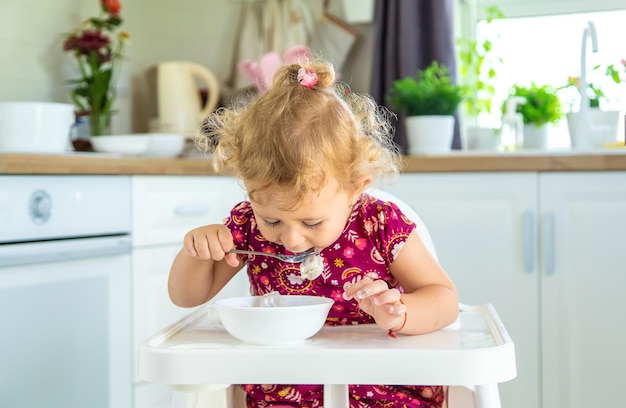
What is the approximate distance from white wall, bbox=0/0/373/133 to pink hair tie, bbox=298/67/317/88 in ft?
4.96

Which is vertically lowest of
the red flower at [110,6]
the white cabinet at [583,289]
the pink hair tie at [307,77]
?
the white cabinet at [583,289]

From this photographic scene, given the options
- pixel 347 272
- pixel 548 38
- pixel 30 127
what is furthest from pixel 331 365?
pixel 548 38

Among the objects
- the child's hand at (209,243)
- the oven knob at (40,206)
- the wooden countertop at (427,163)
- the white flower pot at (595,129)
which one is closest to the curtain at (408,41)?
the white flower pot at (595,129)

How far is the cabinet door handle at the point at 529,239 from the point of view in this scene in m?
2.34

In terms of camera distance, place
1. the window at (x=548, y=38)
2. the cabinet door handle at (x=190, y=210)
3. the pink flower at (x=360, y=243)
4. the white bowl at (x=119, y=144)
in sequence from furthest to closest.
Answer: the window at (x=548, y=38), the white bowl at (x=119, y=144), the cabinet door handle at (x=190, y=210), the pink flower at (x=360, y=243)

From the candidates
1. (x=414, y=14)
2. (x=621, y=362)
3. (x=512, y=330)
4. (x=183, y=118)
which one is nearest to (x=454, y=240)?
(x=512, y=330)

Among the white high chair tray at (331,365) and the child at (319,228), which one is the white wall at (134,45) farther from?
the white high chair tray at (331,365)

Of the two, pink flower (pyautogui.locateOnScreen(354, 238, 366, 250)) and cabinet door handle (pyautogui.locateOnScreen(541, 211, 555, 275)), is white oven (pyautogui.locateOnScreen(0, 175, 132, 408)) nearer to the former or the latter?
pink flower (pyautogui.locateOnScreen(354, 238, 366, 250))

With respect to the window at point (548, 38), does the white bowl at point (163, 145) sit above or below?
below

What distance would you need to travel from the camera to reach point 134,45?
3.38m

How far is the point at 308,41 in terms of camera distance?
325 centimetres

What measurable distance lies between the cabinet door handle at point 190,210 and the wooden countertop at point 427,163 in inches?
3.8

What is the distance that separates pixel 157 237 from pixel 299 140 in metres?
1.18

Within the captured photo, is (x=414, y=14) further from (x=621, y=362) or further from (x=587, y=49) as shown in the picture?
(x=621, y=362)
